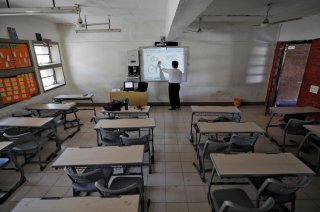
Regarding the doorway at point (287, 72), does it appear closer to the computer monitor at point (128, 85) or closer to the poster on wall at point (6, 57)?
the computer monitor at point (128, 85)

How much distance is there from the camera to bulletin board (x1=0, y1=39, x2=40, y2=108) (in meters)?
4.01

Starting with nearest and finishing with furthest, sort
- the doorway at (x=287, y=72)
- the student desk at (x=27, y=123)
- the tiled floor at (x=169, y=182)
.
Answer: the tiled floor at (x=169, y=182) < the student desk at (x=27, y=123) < the doorway at (x=287, y=72)

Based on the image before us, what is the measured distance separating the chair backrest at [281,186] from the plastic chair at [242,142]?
917 millimetres

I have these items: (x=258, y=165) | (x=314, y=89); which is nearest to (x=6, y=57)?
(x=258, y=165)

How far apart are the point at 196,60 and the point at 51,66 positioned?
499cm

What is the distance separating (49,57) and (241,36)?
22.3 ft

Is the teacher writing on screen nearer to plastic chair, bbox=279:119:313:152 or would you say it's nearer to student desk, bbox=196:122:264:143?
student desk, bbox=196:122:264:143

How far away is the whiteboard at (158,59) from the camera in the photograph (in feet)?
21.5

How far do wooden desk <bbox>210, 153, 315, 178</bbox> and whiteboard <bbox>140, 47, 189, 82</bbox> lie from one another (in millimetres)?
4818

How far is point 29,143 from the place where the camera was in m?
3.48

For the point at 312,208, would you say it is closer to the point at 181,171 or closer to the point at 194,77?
the point at 181,171

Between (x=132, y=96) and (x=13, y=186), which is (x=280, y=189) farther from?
(x=132, y=96)

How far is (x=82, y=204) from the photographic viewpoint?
1.68 meters

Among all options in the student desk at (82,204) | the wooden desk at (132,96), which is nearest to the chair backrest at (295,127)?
the student desk at (82,204)
